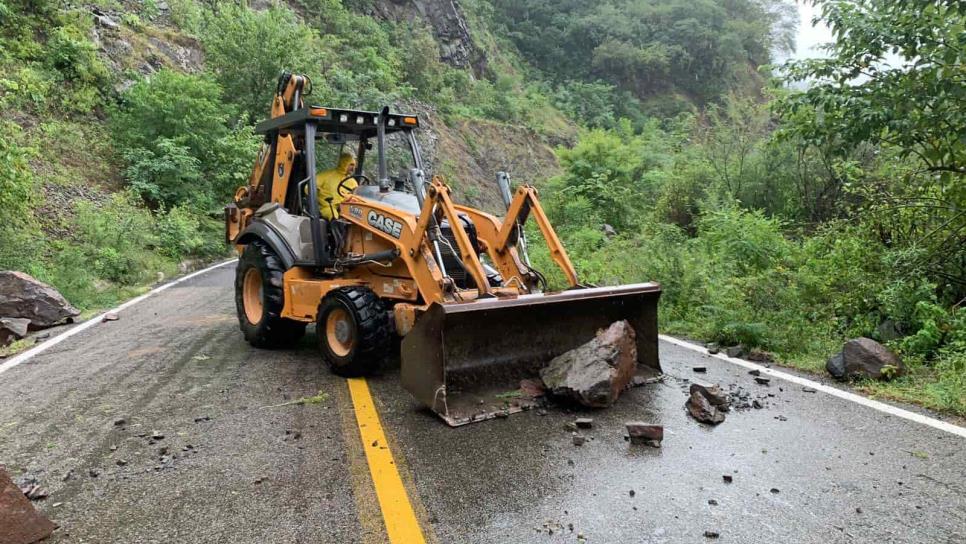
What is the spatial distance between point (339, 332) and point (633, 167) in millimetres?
15563

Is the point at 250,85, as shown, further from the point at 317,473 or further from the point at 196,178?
the point at 317,473

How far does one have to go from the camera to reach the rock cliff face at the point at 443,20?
40.8 metres

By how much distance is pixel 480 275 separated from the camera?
182 inches

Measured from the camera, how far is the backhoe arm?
5.27 meters

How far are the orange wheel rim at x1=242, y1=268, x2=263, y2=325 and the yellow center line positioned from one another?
2.83 meters

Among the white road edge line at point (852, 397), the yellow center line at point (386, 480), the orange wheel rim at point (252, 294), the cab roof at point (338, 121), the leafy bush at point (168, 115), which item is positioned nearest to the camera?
the yellow center line at point (386, 480)

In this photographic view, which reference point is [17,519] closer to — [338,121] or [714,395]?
[714,395]

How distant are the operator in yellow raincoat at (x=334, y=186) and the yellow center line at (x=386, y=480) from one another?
257cm

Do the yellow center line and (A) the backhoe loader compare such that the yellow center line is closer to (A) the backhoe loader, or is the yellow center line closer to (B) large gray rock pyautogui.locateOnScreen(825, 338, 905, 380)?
(A) the backhoe loader

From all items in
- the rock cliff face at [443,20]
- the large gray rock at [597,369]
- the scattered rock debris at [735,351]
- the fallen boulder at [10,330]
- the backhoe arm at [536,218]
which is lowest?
the scattered rock debris at [735,351]

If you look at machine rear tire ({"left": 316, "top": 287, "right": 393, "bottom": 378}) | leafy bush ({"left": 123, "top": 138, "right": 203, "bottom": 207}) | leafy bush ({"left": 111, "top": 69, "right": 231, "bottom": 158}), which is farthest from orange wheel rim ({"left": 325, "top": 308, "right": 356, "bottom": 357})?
leafy bush ({"left": 111, "top": 69, "right": 231, "bottom": 158})

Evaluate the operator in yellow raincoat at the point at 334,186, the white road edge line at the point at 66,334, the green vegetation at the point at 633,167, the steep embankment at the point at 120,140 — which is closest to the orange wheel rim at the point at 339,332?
the operator in yellow raincoat at the point at 334,186

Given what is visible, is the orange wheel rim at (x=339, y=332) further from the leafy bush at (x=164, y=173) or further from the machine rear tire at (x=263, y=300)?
the leafy bush at (x=164, y=173)

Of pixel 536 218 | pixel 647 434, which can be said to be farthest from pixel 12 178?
pixel 647 434
